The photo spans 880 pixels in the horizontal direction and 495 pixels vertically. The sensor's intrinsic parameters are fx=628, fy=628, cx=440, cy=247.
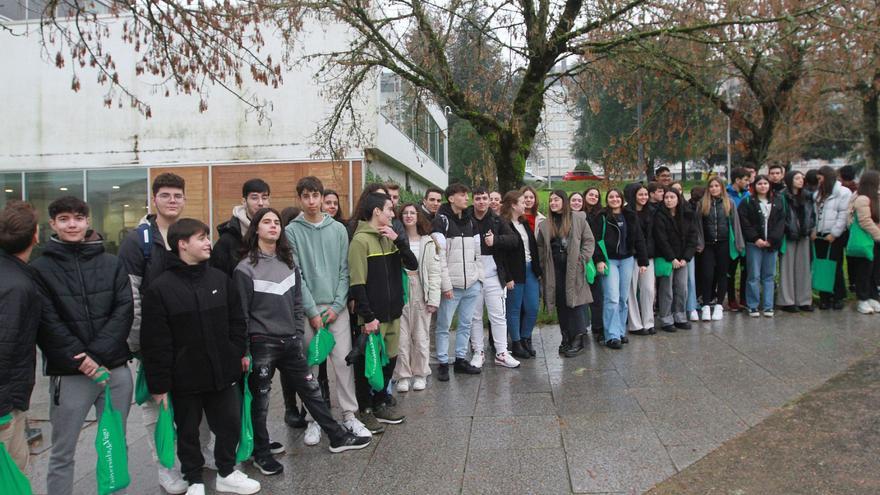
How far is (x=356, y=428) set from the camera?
4.86m

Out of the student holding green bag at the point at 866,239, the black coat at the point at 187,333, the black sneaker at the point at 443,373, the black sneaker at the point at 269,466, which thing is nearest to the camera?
the black coat at the point at 187,333

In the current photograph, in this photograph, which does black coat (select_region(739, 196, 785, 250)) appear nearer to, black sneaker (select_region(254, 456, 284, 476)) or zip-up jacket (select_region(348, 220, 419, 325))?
zip-up jacket (select_region(348, 220, 419, 325))

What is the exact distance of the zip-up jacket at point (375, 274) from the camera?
196 inches

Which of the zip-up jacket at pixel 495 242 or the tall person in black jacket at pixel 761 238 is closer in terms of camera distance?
the zip-up jacket at pixel 495 242

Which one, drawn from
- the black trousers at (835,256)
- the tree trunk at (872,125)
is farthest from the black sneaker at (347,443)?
the tree trunk at (872,125)

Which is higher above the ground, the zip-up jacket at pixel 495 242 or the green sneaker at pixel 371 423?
the zip-up jacket at pixel 495 242

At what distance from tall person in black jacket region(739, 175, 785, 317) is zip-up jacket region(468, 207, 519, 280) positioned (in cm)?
369

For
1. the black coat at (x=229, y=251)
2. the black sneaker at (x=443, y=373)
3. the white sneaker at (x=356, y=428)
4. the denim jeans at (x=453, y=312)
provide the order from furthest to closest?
1. the denim jeans at (x=453, y=312)
2. the black sneaker at (x=443, y=373)
3. the white sneaker at (x=356, y=428)
4. the black coat at (x=229, y=251)

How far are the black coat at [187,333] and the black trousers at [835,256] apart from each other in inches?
312

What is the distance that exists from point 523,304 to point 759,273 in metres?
3.59

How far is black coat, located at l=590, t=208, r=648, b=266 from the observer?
7.46 metres

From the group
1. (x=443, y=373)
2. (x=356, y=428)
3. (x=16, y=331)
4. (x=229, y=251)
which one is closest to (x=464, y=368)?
(x=443, y=373)

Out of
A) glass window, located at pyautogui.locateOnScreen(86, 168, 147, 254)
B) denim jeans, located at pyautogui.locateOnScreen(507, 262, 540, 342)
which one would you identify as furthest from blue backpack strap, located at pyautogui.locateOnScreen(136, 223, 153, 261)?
glass window, located at pyautogui.locateOnScreen(86, 168, 147, 254)

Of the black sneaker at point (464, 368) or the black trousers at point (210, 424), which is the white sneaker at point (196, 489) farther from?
the black sneaker at point (464, 368)
